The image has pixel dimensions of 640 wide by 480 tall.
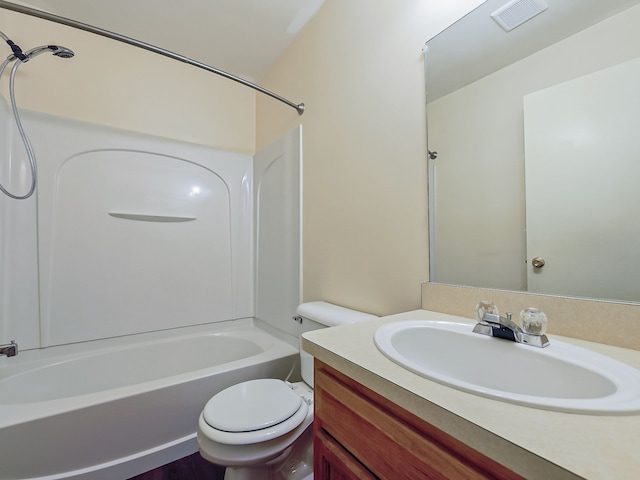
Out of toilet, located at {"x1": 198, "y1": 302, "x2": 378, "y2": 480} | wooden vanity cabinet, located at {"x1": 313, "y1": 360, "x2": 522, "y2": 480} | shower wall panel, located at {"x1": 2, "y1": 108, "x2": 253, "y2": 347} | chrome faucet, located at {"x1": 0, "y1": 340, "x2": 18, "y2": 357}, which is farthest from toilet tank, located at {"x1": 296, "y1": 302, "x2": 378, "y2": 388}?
chrome faucet, located at {"x1": 0, "y1": 340, "x2": 18, "y2": 357}

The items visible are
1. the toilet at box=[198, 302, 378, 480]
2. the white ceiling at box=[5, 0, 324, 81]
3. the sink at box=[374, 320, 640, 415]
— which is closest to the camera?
the sink at box=[374, 320, 640, 415]

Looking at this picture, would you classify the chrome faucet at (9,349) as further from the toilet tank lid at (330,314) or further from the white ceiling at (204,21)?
the white ceiling at (204,21)

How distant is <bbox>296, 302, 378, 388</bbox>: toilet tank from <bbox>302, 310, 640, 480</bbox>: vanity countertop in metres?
0.68

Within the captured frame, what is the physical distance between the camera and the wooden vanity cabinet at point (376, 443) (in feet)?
1.39

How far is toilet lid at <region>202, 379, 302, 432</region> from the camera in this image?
104 centimetres

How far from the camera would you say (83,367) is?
170cm

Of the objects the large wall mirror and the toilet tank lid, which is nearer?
the large wall mirror

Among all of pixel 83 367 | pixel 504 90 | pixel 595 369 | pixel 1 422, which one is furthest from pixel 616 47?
pixel 83 367

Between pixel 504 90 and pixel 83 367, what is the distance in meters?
2.56

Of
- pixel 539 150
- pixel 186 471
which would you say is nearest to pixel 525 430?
pixel 539 150

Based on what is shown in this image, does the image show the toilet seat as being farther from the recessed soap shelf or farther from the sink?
the recessed soap shelf

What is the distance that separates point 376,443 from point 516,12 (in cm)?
130

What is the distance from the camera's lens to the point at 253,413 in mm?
1112

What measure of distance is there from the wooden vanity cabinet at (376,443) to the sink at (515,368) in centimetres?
9
